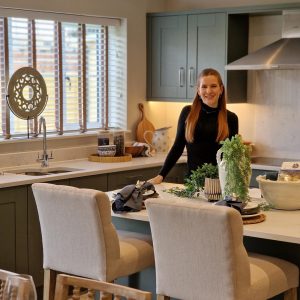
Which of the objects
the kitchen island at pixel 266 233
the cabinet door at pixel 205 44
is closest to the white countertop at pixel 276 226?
the kitchen island at pixel 266 233

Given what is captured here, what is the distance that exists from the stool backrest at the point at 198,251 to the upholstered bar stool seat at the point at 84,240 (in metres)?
0.31

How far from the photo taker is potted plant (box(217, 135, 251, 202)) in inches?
141

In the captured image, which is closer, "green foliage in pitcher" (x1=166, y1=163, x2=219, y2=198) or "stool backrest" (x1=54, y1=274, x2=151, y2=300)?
"stool backrest" (x1=54, y1=274, x2=151, y2=300)

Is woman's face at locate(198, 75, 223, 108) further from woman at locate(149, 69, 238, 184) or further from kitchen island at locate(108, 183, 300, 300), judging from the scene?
kitchen island at locate(108, 183, 300, 300)

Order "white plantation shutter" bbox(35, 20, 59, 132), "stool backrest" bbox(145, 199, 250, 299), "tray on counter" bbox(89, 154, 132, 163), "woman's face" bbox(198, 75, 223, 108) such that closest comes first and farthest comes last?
"stool backrest" bbox(145, 199, 250, 299), "woman's face" bbox(198, 75, 223, 108), "white plantation shutter" bbox(35, 20, 59, 132), "tray on counter" bbox(89, 154, 132, 163)

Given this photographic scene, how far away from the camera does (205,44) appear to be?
5.98 m

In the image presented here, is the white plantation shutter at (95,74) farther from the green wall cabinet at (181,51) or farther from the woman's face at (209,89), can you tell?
the woman's face at (209,89)

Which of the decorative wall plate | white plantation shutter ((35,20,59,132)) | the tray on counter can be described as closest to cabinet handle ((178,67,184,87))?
the tray on counter

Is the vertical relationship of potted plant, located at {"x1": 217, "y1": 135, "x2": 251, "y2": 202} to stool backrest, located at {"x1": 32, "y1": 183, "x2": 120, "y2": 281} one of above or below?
above

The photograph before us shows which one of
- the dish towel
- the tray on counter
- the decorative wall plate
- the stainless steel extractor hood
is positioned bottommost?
the tray on counter

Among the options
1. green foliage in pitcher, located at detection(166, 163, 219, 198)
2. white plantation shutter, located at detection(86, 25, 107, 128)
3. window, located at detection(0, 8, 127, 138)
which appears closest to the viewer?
green foliage in pitcher, located at detection(166, 163, 219, 198)

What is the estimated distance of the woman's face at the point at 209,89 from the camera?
446 centimetres

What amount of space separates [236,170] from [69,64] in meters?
2.64

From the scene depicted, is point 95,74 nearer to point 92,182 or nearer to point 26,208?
point 92,182
